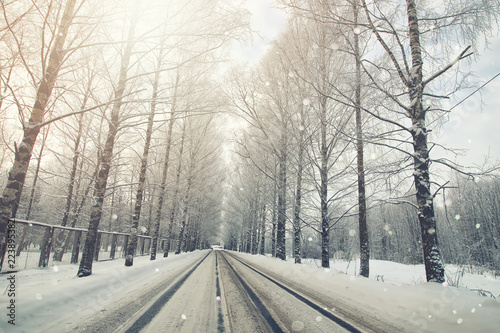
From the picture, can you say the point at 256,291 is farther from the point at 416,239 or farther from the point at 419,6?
the point at 416,239

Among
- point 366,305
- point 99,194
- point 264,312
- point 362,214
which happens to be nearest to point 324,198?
point 362,214

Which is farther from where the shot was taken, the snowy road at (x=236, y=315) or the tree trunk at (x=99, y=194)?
the tree trunk at (x=99, y=194)

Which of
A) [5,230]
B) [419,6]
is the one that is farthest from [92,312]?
[419,6]

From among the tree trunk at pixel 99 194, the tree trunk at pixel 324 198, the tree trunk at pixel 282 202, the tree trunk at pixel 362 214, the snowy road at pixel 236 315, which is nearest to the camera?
the snowy road at pixel 236 315

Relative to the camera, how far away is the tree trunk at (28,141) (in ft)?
10.1

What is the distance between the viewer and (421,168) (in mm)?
4559

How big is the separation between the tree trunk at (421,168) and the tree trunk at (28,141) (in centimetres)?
705

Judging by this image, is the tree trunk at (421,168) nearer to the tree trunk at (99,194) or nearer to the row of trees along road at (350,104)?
the row of trees along road at (350,104)

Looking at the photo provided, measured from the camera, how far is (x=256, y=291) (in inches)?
180

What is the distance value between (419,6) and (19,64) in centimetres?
1101

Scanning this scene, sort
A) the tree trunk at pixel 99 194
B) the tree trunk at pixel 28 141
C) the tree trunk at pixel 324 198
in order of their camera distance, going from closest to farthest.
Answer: the tree trunk at pixel 28 141 < the tree trunk at pixel 99 194 < the tree trunk at pixel 324 198

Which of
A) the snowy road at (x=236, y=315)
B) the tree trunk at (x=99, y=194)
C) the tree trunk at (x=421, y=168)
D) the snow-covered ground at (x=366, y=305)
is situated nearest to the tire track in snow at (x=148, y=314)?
the snowy road at (x=236, y=315)

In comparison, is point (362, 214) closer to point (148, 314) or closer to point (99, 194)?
point (148, 314)

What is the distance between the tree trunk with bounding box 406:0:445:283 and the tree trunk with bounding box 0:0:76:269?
7.05 meters
